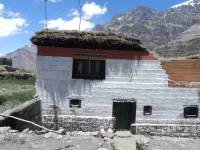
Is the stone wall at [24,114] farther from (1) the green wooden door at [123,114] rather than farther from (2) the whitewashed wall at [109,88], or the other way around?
(1) the green wooden door at [123,114]

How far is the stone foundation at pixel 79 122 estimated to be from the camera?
1950cm

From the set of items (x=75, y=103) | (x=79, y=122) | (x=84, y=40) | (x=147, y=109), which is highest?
(x=84, y=40)

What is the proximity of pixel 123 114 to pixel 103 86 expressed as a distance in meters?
1.67

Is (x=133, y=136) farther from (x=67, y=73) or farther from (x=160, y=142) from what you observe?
(x=67, y=73)

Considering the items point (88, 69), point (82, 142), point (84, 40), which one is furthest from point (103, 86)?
point (82, 142)

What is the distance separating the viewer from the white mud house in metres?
19.3

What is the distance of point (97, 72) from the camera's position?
19531mm

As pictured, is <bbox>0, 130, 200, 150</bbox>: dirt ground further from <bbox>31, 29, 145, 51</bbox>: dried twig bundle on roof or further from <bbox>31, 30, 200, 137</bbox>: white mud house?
<bbox>31, 29, 145, 51</bbox>: dried twig bundle on roof

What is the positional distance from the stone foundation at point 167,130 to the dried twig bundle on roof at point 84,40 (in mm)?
3704

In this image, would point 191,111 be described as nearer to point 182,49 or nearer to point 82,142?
point 82,142

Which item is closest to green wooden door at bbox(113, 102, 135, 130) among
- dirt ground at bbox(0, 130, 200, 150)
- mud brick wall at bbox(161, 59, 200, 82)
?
dirt ground at bbox(0, 130, 200, 150)

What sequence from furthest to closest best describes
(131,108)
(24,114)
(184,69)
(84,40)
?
(24,114), (184,69), (131,108), (84,40)

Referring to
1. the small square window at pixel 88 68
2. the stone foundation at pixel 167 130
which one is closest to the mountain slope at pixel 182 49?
the stone foundation at pixel 167 130

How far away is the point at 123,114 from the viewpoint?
19875 mm
